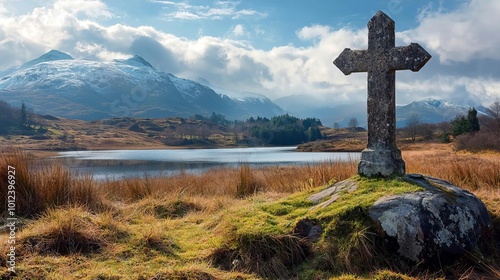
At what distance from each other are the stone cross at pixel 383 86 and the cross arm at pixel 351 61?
0.02 metres

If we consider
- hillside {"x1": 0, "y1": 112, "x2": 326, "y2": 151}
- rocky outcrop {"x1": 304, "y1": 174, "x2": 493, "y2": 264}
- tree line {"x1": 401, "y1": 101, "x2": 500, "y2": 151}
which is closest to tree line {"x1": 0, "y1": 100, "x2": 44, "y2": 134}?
hillside {"x1": 0, "y1": 112, "x2": 326, "y2": 151}

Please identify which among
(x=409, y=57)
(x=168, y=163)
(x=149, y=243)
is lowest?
(x=168, y=163)

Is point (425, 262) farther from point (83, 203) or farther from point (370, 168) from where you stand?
point (83, 203)

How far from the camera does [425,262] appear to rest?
4.54 metres

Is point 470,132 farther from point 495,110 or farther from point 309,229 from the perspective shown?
point 309,229

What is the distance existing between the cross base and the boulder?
3.00ft

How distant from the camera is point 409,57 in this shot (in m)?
6.12

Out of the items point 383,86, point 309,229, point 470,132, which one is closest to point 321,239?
point 309,229

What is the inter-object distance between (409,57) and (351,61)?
3.21 ft

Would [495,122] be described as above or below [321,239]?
above

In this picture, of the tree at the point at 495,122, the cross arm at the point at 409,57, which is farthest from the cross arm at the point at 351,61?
the tree at the point at 495,122

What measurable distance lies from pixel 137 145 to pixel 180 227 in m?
103

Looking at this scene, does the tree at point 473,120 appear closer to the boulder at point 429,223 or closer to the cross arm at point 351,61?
the cross arm at point 351,61

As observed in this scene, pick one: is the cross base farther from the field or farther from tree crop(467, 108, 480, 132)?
tree crop(467, 108, 480, 132)
